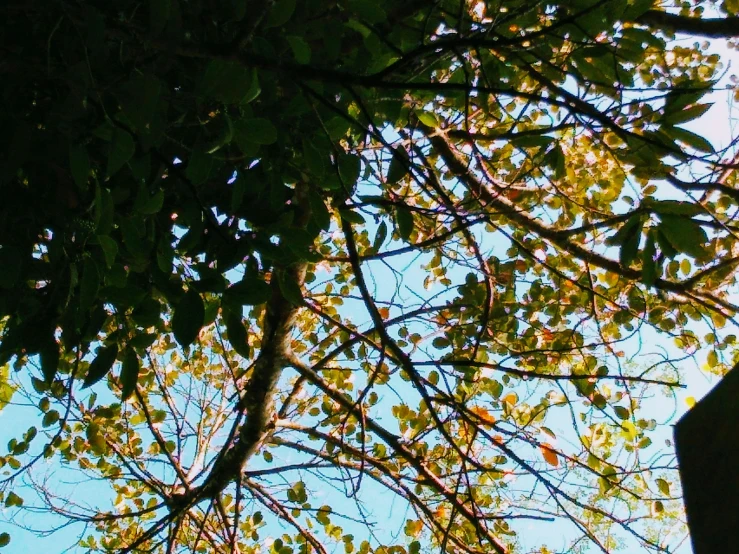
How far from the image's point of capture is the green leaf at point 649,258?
5.57 ft

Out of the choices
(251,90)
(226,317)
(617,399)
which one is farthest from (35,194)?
(617,399)

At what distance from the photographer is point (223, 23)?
189 cm

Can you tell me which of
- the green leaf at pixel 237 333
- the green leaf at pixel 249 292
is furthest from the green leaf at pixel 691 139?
the green leaf at pixel 237 333

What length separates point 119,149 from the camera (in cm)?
127

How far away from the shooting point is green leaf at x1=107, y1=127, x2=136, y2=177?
1256 millimetres

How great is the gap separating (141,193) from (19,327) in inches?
26.9

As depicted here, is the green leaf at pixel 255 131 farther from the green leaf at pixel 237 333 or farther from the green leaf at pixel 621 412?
the green leaf at pixel 621 412

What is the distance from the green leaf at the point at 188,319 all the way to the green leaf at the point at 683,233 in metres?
1.18

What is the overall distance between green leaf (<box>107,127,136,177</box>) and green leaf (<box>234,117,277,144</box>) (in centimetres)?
25

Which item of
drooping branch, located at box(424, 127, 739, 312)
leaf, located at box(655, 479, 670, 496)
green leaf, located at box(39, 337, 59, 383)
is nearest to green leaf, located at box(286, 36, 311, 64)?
green leaf, located at box(39, 337, 59, 383)

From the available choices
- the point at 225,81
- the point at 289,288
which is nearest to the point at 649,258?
the point at 289,288

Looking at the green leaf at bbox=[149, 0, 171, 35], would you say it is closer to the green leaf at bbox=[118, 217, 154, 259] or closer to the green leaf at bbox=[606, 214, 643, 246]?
the green leaf at bbox=[118, 217, 154, 259]

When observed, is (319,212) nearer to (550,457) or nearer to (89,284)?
(89,284)

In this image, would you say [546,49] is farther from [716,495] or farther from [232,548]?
[232,548]
